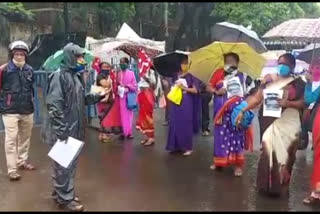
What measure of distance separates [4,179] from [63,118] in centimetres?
188

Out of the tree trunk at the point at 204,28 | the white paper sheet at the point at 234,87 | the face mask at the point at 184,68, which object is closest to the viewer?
the white paper sheet at the point at 234,87

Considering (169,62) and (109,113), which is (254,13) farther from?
(169,62)

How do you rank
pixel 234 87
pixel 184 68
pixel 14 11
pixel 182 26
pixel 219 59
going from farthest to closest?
pixel 182 26, pixel 14 11, pixel 184 68, pixel 219 59, pixel 234 87

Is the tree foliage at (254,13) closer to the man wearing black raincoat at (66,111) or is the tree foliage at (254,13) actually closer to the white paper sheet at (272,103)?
the white paper sheet at (272,103)

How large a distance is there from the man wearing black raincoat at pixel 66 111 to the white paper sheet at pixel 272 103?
1987mm

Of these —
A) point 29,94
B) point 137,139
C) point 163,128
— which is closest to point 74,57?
point 29,94

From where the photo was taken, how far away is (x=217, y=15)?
24141 mm

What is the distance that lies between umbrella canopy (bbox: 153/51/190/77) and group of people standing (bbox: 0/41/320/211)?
0.13 m

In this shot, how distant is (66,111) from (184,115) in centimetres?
317

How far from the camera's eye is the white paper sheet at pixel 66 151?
5023 millimetres

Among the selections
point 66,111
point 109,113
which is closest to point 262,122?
point 66,111

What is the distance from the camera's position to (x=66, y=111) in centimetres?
512

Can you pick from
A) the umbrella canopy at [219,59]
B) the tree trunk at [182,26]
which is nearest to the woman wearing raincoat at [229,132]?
the umbrella canopy at [219,59]

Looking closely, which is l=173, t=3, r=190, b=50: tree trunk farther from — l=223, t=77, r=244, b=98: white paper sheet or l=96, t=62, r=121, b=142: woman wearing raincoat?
l=223, t=77, r=244, b=98: white paper sheet
